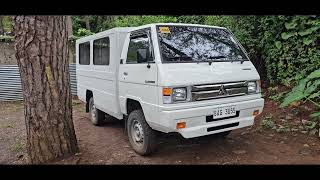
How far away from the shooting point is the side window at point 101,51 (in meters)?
6.40

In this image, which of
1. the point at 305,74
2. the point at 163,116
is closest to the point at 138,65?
the point at 163,116

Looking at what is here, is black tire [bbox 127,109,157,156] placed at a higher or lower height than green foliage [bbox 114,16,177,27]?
lower

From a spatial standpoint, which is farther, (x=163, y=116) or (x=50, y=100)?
(x=50, y=100)

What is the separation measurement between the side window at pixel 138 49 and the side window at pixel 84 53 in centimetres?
250

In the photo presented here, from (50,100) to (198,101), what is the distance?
7.16ft

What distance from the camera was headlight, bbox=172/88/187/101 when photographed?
445 cm

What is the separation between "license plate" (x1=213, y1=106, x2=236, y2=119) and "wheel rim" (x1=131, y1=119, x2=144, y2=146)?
1.24 m

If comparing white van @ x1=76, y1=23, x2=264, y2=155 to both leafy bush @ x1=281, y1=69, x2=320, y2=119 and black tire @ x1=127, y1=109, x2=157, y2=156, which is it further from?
leafy bush @ x1=281, y1=69, x2=320, y2=119

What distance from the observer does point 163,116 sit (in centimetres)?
442

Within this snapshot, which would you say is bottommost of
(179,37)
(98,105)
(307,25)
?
(98,105)

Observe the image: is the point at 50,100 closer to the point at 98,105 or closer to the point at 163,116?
the point at 163,116

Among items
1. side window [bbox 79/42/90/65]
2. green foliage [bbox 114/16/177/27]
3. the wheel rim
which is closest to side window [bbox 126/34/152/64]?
the wheel rim

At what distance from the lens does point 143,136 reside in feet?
16.8

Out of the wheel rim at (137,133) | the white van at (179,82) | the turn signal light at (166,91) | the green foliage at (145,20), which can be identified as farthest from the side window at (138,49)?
the green foliage at (145,20)
